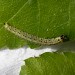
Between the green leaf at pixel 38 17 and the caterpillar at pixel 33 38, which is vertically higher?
the green leaf at pixel 38 17

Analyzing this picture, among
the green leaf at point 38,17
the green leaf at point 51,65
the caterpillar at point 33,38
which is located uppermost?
the green leaf at point 38,17

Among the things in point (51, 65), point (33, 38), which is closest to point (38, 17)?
point (33, 38)

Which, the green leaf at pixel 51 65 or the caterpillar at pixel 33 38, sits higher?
the caterpillar at pixel 33 38

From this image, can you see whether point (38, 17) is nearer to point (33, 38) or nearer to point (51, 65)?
point (33, 38)

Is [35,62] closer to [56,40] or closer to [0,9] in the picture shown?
[56,40]

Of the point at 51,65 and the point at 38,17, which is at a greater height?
the point at 38,17
